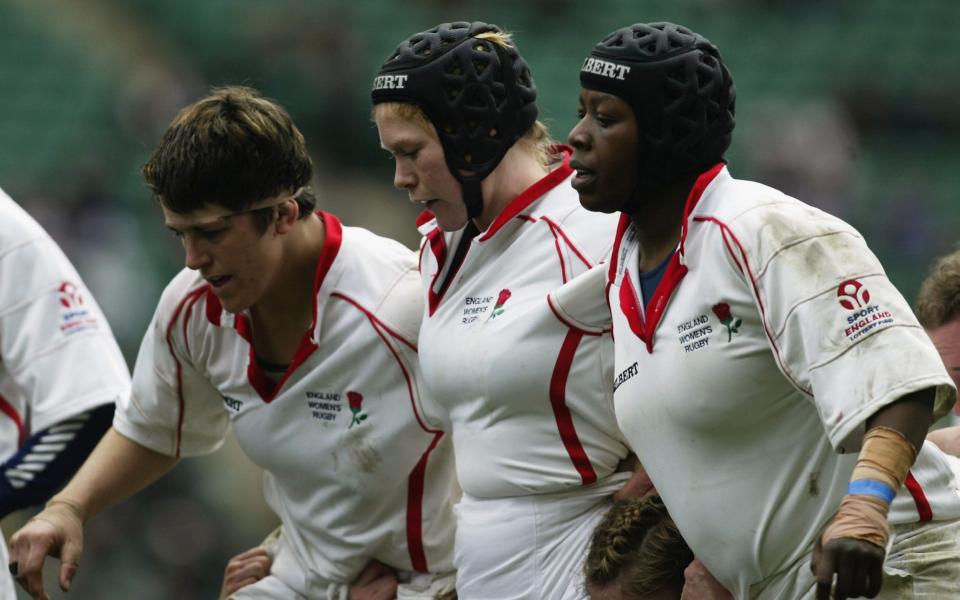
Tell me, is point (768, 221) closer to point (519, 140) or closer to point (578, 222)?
point (578, 222)

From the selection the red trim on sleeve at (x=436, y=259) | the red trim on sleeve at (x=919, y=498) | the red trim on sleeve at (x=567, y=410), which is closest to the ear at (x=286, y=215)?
the red trim on sleeve at (x=436, y=259)

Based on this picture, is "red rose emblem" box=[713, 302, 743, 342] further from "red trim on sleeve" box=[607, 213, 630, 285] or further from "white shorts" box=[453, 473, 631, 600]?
"white shorts" box=[453, 473, 631, 600]

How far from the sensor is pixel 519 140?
13.4ft

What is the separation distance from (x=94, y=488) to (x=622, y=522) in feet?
5.89

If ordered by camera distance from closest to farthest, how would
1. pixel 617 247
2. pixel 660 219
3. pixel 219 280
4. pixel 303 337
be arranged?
pixel 660 219, pixel 617 247, pixel 219 280, pixel 303 337

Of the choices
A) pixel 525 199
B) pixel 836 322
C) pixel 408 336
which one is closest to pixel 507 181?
pixel 525 199

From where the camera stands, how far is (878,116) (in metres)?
12.1

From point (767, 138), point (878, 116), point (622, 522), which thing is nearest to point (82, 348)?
point (622, 522)

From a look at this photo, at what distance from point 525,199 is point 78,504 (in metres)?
1.68

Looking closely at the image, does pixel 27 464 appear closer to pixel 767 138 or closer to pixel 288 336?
pixel 288 336

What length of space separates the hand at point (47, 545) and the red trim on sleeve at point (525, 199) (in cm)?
150

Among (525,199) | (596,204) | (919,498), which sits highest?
(596,204)

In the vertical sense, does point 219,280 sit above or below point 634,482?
above

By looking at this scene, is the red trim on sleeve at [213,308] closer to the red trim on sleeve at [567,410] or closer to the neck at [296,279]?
the neck at [296,279]
